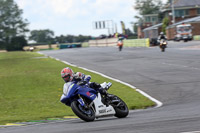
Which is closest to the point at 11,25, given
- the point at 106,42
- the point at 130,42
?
the point at 106,42

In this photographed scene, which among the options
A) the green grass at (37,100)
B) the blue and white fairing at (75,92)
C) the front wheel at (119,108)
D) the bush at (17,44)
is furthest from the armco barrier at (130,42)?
the blue and white fairing at (75,92)

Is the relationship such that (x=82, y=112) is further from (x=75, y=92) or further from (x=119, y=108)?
(x=119, y=108)

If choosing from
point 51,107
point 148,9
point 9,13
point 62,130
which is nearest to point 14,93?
point 51,107

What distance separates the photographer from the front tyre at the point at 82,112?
30.7ft

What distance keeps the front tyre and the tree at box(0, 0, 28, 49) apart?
11934 centimetres

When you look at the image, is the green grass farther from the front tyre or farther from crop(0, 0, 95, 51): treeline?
crop(0, 0, 95, 51): treeline

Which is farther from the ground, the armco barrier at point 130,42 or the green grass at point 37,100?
the green grass at point 37,100

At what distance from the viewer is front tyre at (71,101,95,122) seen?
30.7ft

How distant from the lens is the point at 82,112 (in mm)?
9438

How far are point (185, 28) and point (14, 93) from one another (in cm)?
4894

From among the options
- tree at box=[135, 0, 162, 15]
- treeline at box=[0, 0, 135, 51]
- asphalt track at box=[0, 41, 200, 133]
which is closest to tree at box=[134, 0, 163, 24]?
tree at box=[135, 0, 162, 15]

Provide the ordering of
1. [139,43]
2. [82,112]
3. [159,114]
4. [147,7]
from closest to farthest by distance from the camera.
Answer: [82,112] → [159,114] → [139,43] → [147,7]

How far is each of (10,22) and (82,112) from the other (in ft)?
412

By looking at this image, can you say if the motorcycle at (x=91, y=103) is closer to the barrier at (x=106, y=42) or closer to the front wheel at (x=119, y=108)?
the front wheel at (x=119, y=108)
